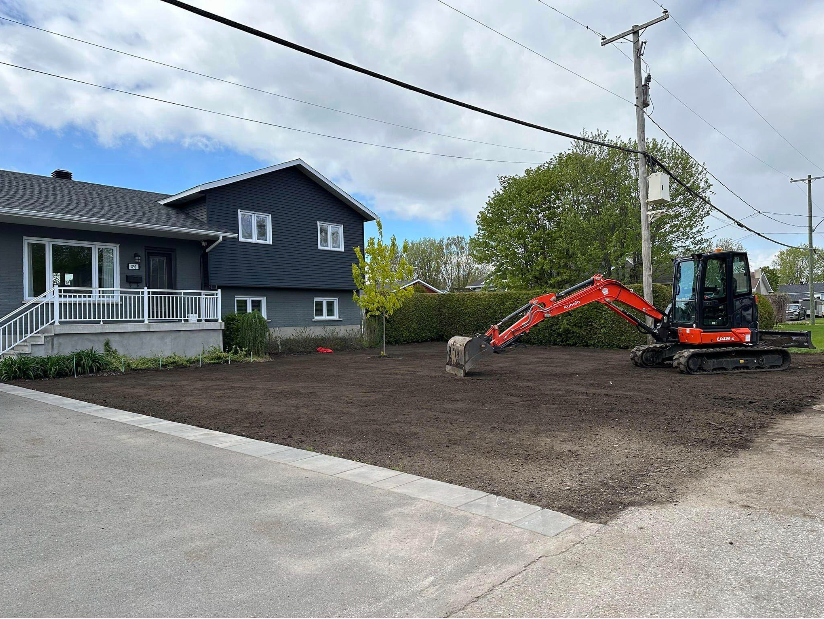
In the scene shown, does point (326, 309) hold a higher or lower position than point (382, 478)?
higher

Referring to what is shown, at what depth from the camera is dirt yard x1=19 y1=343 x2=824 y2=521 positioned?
5855 mm

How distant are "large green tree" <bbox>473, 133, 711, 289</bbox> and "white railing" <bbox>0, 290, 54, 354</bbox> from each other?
23348mm

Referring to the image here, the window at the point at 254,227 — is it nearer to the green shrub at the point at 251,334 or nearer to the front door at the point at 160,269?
the front door at the point at 160,269

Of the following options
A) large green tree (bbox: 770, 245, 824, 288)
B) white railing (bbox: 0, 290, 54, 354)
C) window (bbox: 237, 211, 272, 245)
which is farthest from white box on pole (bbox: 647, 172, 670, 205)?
large green tree (bbox: 770, 245, 824, 288)

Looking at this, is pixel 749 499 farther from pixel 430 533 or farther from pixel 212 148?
pixel 212 148

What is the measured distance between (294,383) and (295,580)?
32.7 feet

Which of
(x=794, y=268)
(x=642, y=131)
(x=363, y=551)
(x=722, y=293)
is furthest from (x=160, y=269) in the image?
(x=794, y=268)

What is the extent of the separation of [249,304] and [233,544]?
65.2 feet

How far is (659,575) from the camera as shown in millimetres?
3557

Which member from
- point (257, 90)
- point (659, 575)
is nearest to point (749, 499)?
point (659, 575)

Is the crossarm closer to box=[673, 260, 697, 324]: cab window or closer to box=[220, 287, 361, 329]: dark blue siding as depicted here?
box=[673, 260, 697, 324]: cab window

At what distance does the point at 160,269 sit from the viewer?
2042 centimetres

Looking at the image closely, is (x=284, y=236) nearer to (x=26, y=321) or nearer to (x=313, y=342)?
(x=313, y=342)

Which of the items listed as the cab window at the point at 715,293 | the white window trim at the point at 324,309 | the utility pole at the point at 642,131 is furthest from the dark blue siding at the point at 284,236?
the cab window at the point at 715,293
